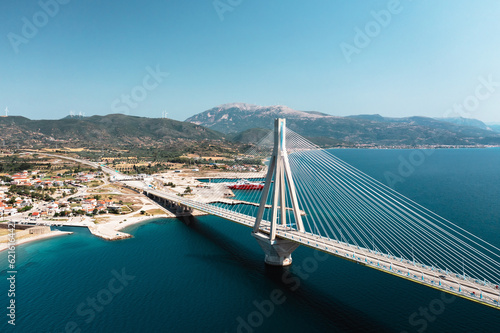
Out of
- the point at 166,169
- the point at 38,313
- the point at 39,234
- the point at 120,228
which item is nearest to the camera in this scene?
the point at 38,313

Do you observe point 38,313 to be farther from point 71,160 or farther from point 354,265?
point 71,160

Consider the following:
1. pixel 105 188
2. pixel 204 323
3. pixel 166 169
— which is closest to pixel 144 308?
pixel 204 323

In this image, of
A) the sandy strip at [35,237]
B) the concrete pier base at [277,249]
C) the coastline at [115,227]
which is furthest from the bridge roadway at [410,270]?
the sandy strip at [35,237]

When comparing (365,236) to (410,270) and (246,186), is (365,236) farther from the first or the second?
(246,186)

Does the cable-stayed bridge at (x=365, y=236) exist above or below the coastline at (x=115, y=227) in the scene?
above

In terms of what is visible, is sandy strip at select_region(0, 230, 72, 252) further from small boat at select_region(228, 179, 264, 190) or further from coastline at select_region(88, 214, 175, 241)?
small boat at select_region(228, 179, 264, 190)

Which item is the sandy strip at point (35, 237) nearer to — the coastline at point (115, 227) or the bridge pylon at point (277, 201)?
the coastline at point (115, 227)

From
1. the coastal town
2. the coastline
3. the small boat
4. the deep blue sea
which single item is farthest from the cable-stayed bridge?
the small boat
